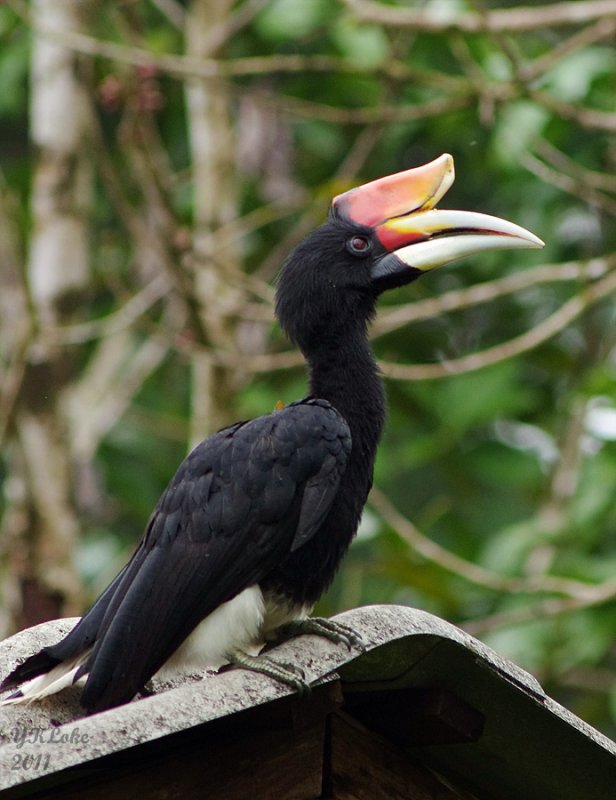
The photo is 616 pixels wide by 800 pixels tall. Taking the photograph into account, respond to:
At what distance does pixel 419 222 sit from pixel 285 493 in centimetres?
94

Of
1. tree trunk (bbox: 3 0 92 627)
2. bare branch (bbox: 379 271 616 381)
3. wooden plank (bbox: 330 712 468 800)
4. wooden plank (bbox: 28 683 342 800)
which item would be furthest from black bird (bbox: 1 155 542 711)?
tree trunk (bbox: 3 0 92 627)

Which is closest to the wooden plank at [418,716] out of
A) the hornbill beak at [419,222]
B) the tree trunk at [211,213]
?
the hornbill beak at [419,222]

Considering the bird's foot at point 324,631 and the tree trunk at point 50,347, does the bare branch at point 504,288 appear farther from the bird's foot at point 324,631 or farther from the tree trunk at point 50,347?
the bird's foot at point 324,631

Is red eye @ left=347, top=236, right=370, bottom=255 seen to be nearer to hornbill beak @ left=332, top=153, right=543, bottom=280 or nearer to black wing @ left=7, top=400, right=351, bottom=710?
hornbill beak @ left=332, top=153, right=543, bottom=280

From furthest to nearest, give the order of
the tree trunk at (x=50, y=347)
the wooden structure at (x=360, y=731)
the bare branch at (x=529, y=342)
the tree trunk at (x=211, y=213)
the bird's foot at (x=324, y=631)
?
the tree trunk at (x=211, y=213)
the tree trunk at (x=50, y=347)
the bare branch at (x=529, y=342)
the bird's foot at (x=324, y=631)
the wooden structure at (x=360, y=731)

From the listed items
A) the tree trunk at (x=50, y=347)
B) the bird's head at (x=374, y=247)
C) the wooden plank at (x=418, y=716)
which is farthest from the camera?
the tree trunk at (x=50, y=347)

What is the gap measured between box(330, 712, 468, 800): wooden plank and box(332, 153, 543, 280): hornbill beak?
1286 millimetres

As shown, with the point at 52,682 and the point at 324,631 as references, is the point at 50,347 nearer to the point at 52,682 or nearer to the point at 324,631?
the point at 52,682

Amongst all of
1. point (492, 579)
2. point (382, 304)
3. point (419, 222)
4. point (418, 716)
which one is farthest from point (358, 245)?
point (382, 304)

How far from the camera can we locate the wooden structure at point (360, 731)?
2.26 metres

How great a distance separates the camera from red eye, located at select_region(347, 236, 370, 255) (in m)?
3.56

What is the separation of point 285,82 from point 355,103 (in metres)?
0.82

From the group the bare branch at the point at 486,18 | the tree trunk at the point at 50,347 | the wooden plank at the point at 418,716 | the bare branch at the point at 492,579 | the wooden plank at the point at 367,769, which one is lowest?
the wooden plank at the point at 367,769

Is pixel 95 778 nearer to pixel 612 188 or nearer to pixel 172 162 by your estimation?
pixel 612 188
